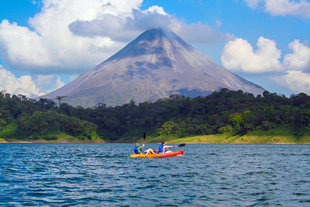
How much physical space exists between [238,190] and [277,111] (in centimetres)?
14715

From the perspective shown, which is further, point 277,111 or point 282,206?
point 277,111

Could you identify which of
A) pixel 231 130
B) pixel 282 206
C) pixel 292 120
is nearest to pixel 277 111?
pixel 292 120

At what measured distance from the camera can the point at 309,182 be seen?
3241 cm

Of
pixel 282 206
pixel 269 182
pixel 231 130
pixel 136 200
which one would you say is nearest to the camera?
pixel 282 206

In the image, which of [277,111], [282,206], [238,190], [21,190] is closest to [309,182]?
[238,190]

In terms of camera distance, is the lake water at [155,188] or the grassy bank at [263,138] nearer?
the lake water at [155,188]

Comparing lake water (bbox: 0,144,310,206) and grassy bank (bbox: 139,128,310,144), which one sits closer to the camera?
lake water (bbox: 0,144,310,206)

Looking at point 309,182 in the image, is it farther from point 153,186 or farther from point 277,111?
point 277,111

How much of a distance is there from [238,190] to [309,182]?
27.6 ft

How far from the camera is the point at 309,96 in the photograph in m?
188

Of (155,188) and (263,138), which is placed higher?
(263,138)

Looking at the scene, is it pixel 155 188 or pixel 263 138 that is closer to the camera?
pixel 155 188

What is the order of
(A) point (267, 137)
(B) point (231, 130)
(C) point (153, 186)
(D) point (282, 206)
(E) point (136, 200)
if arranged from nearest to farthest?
(D) point (282, 206) < (E) point (136, 200) < (C) point (153, 186) < (A) point (267, 137) < (B) point (231, 130)

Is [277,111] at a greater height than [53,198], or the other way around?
[277,111]
